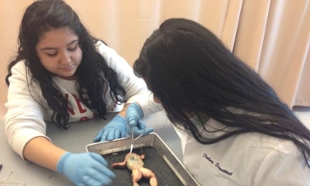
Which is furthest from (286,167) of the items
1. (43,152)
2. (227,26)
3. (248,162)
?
(227,26)

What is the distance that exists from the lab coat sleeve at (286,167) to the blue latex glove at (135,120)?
1.16 ft

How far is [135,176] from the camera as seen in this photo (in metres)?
0.76

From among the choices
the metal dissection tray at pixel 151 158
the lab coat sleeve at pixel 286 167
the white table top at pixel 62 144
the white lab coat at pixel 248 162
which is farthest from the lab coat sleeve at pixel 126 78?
the lab coat sleeve at pixel 286 167

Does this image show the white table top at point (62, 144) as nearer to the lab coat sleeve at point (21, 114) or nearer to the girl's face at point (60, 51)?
the lab coat sleeve at point (21, 114)

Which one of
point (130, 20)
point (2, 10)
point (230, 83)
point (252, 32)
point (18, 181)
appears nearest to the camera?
point (230, 83)

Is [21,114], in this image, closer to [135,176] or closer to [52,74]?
[52,74]

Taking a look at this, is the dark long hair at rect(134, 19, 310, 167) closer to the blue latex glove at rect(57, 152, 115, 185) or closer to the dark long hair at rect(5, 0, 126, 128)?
the blue latex glove at rect(57, 152, 115, 185)

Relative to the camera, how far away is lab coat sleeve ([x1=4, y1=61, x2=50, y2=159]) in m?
0.87

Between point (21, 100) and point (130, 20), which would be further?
point (130, 20)

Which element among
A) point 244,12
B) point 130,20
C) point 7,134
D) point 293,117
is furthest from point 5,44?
point 293,117

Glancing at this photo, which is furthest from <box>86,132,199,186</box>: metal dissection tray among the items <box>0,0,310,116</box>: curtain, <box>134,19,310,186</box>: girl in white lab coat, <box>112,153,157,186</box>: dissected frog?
<box>0,0,310,116</box>: curtain

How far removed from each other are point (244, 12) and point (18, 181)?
1.31 m

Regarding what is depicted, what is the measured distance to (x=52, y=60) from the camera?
939mm

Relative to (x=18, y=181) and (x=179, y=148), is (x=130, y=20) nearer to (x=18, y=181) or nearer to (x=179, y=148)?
(x=179, y=148)
